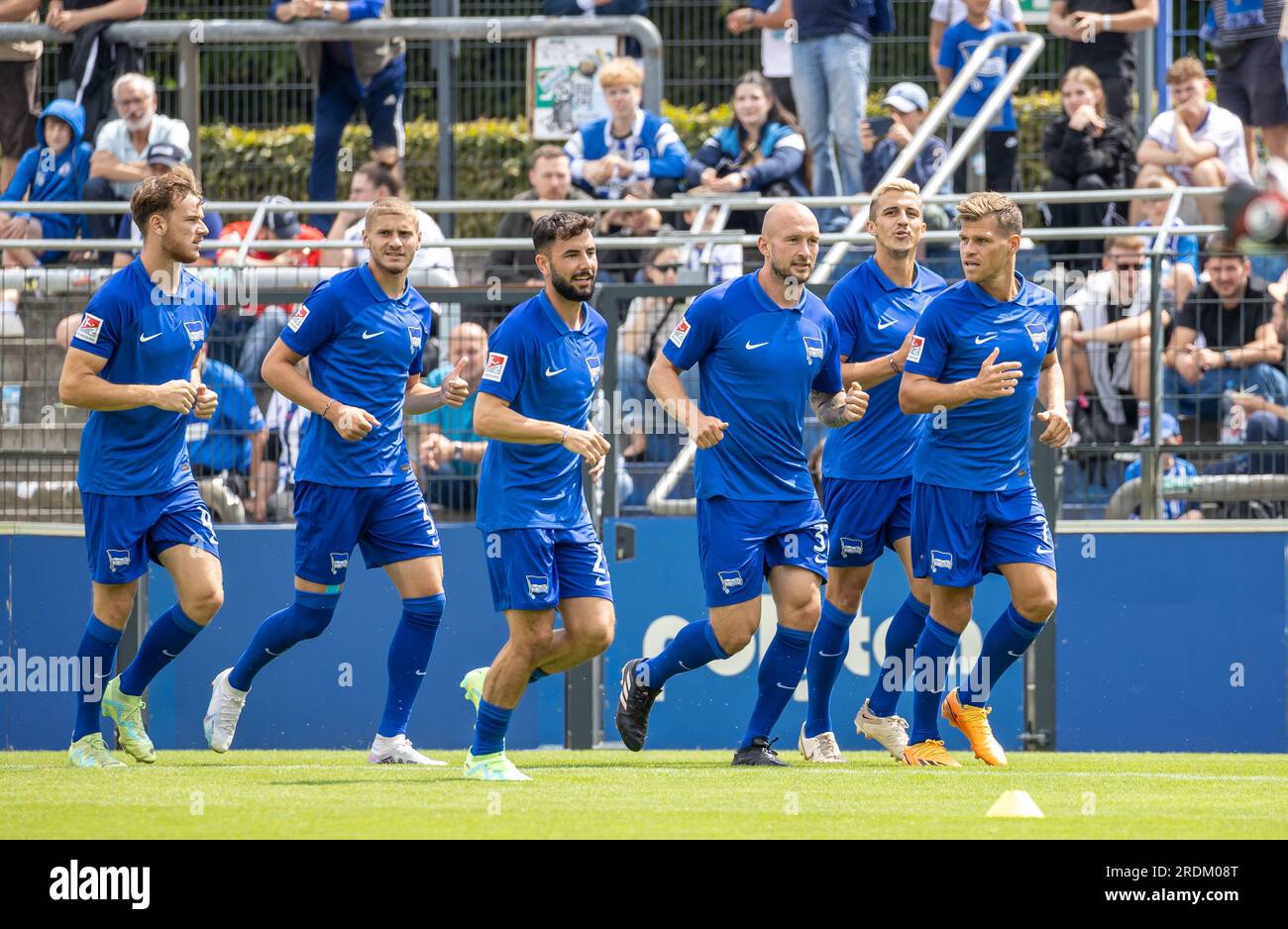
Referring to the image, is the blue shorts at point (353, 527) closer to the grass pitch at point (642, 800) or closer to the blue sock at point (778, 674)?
the grass pitch at point (642, 800)

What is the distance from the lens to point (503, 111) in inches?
707

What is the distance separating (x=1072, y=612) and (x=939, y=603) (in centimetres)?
250

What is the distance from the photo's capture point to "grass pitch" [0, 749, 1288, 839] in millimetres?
6836

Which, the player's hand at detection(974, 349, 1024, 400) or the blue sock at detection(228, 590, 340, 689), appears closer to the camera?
the player's hand at detection(974, 349, 1024, 400)

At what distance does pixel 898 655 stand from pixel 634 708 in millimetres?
1597

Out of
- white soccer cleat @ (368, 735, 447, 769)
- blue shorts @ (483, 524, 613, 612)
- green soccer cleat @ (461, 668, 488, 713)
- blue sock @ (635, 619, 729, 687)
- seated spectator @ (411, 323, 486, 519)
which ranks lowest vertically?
white soccer cleat @ (368, 735, 447, 769)

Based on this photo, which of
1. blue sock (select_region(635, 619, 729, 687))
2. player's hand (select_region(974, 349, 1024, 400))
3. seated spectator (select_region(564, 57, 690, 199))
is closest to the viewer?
player's hand (select_region(974, 349, 1024, 400))

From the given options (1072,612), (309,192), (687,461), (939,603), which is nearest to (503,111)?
(309,192)

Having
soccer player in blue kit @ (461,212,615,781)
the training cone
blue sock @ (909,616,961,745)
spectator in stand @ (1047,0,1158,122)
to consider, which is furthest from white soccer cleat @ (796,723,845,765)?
spectator in stand @ (1047,0,1158,122)

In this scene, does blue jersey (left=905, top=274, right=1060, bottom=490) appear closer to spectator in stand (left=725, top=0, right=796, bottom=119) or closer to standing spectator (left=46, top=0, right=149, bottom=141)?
spectator in stand (left=725, top=0, right=796, bottom=119)

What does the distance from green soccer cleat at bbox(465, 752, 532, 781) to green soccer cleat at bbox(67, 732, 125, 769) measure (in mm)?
1940

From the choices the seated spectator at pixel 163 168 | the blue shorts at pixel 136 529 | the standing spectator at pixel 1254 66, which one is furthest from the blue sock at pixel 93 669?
the standing spectator at pixel 1254 66
